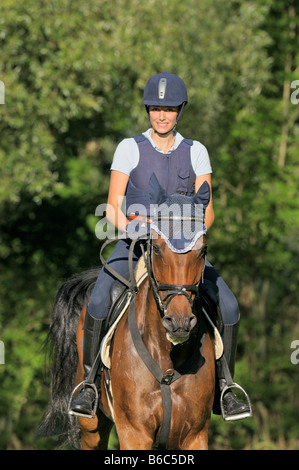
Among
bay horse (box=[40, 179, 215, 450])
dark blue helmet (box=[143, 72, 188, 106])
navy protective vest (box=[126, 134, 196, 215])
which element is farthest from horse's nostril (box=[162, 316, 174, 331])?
dark blue helmet (box=[143, 72, 188, 106])

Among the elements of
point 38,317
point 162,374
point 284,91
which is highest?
point 284,91

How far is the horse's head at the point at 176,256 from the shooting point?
437 centimetres

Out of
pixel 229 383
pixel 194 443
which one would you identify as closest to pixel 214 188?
pixel 229 383

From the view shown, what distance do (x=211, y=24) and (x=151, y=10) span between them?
6.62ft

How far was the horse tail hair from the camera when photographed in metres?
7.08

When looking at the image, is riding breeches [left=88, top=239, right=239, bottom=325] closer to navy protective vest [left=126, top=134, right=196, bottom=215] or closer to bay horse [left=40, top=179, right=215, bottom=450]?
bay horse [left=40, top=179, right=215, bottom=450]

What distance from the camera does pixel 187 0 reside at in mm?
15602

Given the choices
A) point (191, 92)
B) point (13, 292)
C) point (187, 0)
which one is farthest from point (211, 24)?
point (13, 292)

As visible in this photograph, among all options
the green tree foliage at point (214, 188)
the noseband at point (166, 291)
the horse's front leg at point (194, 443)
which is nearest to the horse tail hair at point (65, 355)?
the horse's front leg at point (194, 443)

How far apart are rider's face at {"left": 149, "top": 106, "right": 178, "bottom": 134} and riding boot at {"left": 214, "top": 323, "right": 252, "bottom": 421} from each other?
1596 mm

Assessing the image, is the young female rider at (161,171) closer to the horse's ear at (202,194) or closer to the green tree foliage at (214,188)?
the horse's ear at (202,194)

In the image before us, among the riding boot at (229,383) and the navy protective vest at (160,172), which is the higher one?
the navy protective vest at (160,172)

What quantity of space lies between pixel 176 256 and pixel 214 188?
1223cm

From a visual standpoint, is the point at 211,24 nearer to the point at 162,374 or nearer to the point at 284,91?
the point at 284,91
